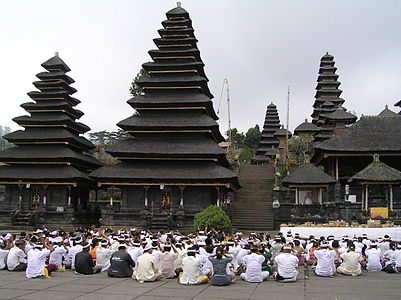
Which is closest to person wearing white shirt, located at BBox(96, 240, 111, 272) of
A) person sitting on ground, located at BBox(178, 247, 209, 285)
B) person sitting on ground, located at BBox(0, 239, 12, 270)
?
person sitting on ground, located at BBox(0, 239, 12, 270)

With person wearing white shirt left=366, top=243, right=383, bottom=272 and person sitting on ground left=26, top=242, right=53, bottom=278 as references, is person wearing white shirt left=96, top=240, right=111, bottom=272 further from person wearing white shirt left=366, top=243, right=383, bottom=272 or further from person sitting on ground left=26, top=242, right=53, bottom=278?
person wearing white shirt left=366, top=243, right=383, bottom=272

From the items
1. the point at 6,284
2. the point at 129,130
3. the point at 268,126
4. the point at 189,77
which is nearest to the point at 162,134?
the point at 129,130

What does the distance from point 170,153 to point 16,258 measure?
2055cm

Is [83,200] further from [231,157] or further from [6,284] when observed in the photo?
[6,284]

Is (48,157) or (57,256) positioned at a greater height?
(48,157)

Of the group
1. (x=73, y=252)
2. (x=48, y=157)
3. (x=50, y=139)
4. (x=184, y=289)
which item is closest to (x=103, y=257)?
(x=73, y=252)

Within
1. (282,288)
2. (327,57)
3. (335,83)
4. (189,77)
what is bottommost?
(282,288)

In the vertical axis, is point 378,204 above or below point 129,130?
below

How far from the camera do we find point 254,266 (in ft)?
48.4

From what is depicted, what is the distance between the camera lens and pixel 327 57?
7419 centimetres

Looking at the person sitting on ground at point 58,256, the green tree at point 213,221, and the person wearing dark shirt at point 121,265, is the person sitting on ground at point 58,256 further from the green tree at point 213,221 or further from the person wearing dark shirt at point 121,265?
the green tree at point 213,221

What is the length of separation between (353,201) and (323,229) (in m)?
9.70

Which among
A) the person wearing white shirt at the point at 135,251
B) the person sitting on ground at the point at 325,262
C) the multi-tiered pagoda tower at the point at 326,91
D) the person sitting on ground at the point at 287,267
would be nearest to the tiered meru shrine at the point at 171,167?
the person sitting on ground at the point at 325,262

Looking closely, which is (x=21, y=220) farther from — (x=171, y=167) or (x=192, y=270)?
(x=192, y=270)
